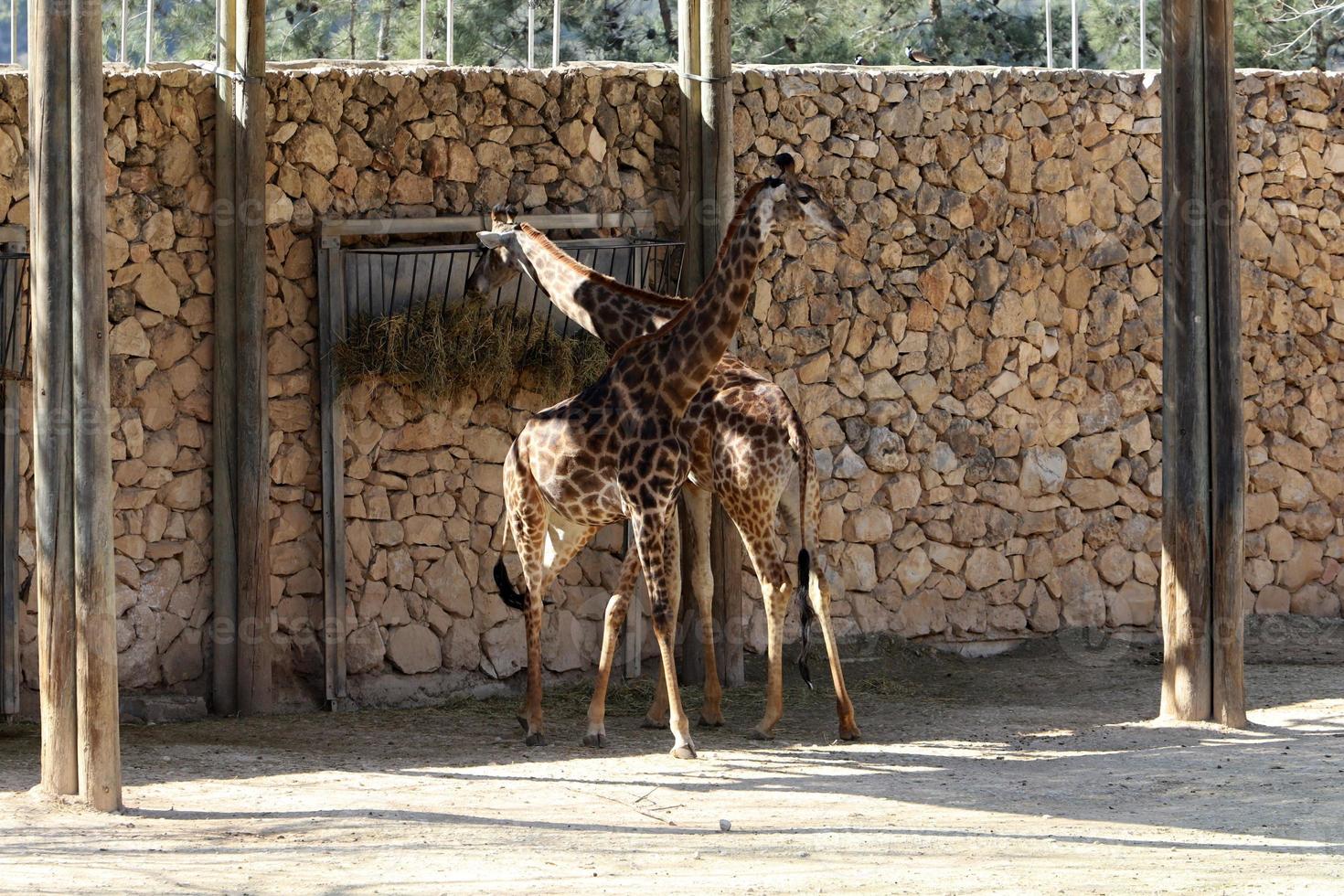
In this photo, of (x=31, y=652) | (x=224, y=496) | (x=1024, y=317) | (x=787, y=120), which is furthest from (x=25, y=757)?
(x=1024, y=317)

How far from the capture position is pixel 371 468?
9.19 metres

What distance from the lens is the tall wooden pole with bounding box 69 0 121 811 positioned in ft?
20.7

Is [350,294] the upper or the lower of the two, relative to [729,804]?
upper

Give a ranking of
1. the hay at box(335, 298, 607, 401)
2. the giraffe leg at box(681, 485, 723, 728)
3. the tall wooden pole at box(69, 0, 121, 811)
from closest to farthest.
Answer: the tall wooden pole at box(69, 0, 121, 811)
the giraffe leg at box(681, 485, 723, 728)
the hay at box(335, 298, 607, 401)

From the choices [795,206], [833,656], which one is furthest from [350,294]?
[833,656]

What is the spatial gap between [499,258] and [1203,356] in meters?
3.60

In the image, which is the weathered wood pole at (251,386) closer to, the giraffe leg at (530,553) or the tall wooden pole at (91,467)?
the giraffe leg at (530,553)

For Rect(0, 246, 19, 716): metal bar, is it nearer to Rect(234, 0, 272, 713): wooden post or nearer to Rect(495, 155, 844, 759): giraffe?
Rect(234, 0, 272, 713): wooden post

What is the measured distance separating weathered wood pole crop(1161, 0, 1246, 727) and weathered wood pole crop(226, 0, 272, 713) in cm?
460

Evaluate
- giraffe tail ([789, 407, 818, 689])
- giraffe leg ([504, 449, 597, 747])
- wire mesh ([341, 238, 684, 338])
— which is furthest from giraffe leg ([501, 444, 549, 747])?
wire mesh ([341, 238, 684, 338])

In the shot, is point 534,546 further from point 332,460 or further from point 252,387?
point 252,387

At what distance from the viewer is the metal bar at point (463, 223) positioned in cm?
903

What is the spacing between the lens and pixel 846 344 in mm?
10039

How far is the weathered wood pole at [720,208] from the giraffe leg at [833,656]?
1.32 m
